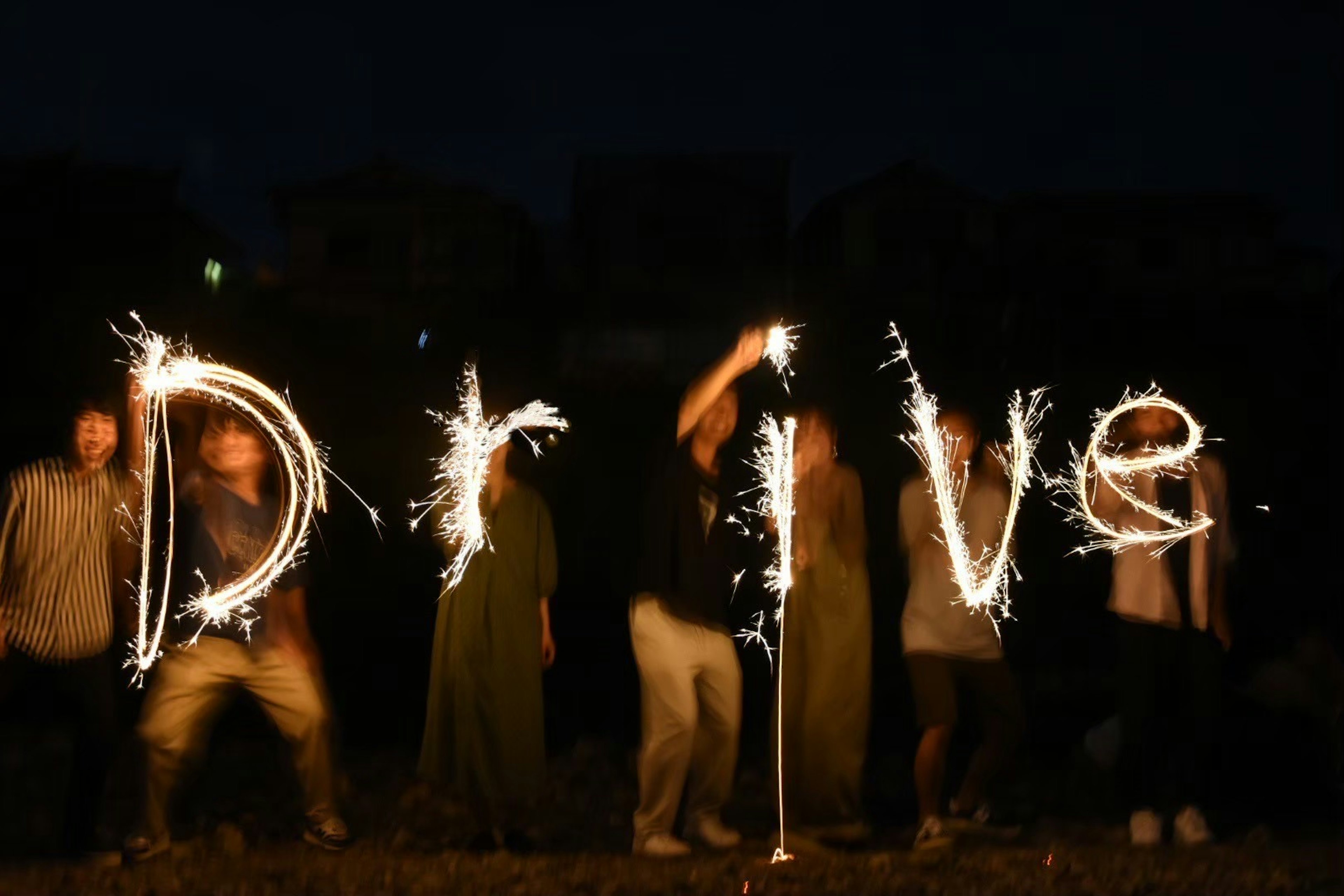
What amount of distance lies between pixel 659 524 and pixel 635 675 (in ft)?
16.3

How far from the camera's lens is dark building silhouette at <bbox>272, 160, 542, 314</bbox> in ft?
45.5

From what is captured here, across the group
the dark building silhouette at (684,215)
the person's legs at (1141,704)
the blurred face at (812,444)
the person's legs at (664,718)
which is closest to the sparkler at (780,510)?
the blurred face at (812,444)

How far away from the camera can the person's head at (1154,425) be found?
6410 millimetres

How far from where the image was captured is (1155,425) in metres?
6.42

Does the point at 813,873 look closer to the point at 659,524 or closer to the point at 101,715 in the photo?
the point at 659,524

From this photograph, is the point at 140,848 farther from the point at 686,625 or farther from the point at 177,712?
the point at 686,625

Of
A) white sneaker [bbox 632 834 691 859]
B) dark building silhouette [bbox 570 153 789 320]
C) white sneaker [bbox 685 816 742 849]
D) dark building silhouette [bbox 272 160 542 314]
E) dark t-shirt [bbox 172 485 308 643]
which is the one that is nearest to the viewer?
dark t-shirt [bbox 172 485 308 643]

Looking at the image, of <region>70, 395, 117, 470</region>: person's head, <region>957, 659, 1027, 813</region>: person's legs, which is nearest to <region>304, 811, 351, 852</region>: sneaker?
<region>70, 395, 117, 470</region>: person's head

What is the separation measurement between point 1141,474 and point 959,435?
0.81m

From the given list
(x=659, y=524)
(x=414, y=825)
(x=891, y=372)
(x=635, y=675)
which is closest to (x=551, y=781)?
(x=414, y=825)

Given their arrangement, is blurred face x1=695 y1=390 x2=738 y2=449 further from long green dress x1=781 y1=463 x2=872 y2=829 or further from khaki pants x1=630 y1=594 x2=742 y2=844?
khaki pants x1=630 y1=594 x2=742 y2=844

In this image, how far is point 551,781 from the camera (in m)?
7.83

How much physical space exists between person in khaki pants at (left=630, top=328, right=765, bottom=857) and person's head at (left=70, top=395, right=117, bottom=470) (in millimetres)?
2244

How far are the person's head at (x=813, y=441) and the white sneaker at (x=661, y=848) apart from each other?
1665 millimetres
